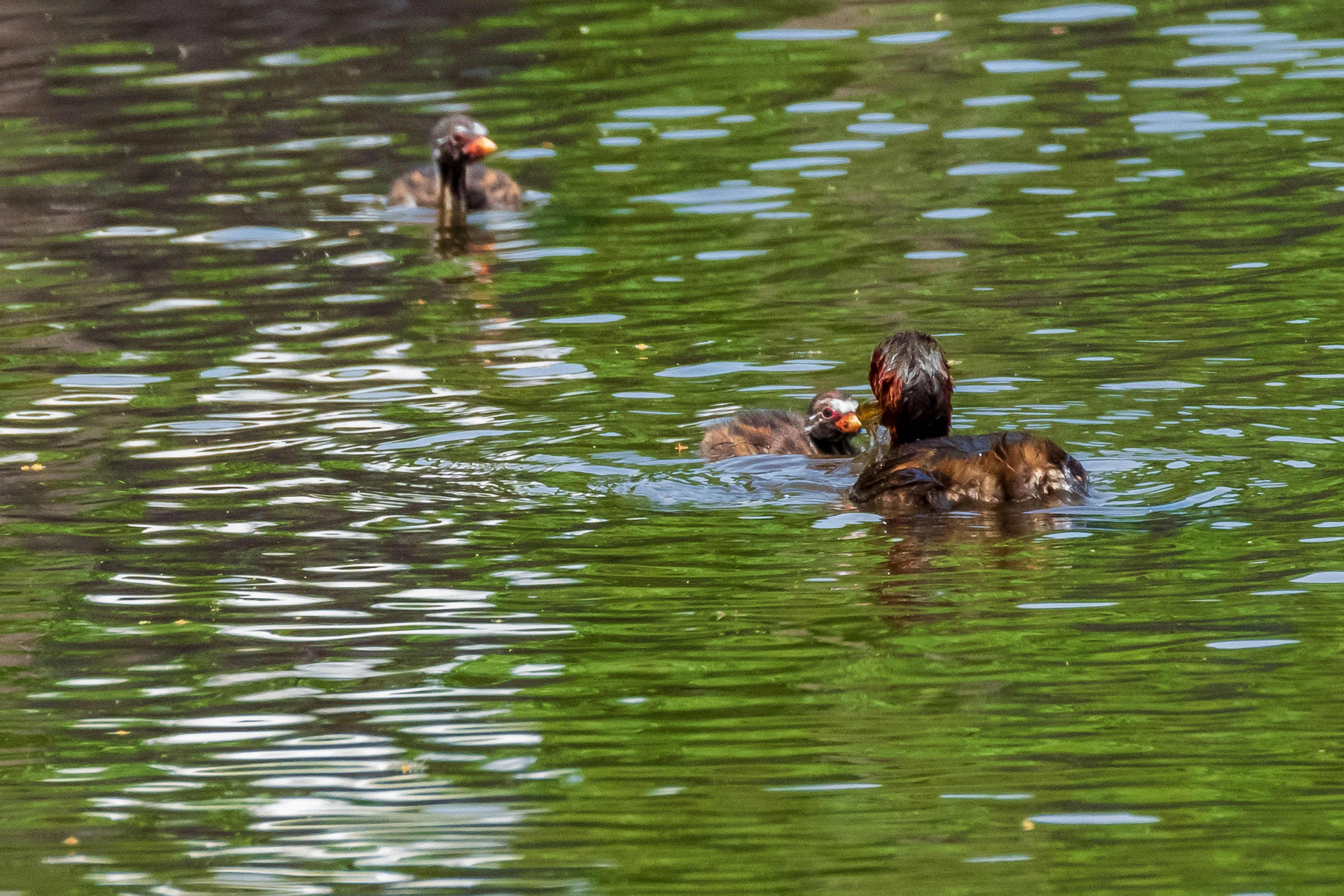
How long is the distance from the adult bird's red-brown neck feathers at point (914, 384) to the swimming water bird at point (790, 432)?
27.5 inches

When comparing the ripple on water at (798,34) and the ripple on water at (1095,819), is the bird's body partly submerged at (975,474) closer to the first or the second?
the ripple on water at (1095,819)

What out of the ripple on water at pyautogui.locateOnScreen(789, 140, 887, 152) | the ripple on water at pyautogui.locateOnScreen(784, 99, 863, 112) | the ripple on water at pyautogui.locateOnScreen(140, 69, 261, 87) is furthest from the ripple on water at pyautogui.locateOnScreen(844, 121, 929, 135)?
the ripple on water at pyautogui.locateOnScreen(140, 69, 261, 87)

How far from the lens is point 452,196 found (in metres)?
16.4

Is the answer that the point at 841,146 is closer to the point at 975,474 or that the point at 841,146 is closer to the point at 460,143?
the point at 460,143

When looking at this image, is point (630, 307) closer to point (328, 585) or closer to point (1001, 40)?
point (328, 585)

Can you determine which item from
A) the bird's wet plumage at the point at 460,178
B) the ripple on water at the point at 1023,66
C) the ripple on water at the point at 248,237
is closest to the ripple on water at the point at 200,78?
the bird's wet plumage at the point at 460,178

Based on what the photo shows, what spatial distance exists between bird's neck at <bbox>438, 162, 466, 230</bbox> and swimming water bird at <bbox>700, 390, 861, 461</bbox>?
6527 mm

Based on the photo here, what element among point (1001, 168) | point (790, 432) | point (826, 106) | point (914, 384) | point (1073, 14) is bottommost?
point (790, 432)

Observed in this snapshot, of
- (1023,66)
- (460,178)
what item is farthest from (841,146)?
(460,178)

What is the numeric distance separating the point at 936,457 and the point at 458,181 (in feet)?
27.0

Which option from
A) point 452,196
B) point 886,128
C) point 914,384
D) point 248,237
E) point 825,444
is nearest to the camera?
point 914,384

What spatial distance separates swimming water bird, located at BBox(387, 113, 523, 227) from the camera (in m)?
16.0

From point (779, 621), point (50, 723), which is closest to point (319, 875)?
point (50, 723)

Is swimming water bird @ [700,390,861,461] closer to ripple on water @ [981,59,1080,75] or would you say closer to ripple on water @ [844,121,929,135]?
ripple on water @ [844,121,929,135]
